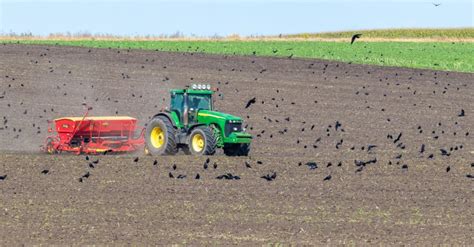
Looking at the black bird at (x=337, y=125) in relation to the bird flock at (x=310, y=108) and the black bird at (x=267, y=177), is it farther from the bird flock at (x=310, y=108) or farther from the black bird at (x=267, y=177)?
the black bird at (x=267, y=177)

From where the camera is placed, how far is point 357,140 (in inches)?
1326

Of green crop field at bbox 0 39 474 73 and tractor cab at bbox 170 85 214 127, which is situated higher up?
tractor cab at bbox 170 85 214 127

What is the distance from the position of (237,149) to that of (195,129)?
4.41ft

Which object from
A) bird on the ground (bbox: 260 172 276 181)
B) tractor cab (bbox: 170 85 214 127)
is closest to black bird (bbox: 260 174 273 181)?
→ bird on the ground (bbox: 260 172 276 181)

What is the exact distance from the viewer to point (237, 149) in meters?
28.2

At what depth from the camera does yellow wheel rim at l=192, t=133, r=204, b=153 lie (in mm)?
27672

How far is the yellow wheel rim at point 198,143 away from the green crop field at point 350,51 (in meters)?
32.0

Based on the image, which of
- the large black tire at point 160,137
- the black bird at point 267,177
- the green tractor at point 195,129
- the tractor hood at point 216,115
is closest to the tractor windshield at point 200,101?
the green tractor at point 195,129

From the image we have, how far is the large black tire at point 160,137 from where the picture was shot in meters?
28.1

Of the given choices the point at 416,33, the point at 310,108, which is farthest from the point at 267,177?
the point at 416,33

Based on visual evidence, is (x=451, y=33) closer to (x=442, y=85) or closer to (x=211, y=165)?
(x=442, y=85)

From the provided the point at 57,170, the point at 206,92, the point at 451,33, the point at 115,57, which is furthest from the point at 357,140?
the point at 451,33

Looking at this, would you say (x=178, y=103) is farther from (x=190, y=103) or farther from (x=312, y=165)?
(x=312, y=165)

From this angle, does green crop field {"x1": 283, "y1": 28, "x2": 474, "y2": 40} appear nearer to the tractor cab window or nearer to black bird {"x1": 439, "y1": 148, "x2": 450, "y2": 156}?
black bird {"x1": 439, "y1": 148, "x2": 450, "y2": 156}
